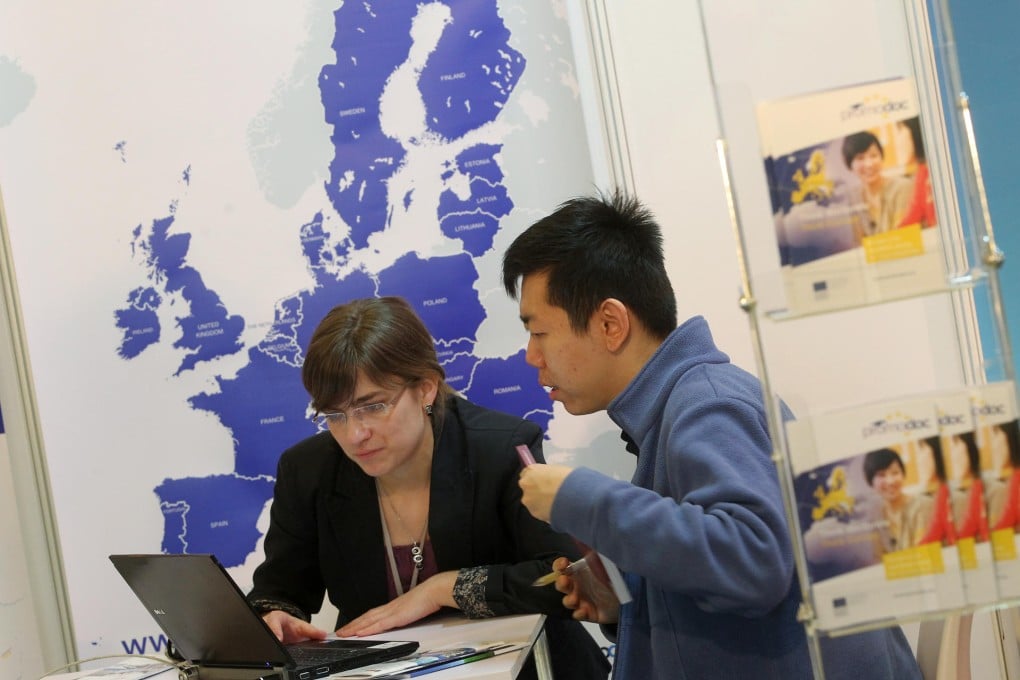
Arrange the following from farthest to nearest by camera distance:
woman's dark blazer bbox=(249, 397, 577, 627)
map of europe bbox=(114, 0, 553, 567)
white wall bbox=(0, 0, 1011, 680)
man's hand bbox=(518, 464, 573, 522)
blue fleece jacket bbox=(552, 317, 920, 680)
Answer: map of europe bbox=(114, 0, 553, 567) < white wall bbox=(0, 0, 1011, 680) < woman's dark blazer bbox=(249, 397, 577, 627) < man's hand bbox=(518, 464, 573, 522) < blue fleece jacket bbox=(552, 317, 920, 680)

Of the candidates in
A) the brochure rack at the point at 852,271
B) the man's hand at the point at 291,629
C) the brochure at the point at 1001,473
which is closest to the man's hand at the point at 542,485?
the brochure rack at the point at 852,271

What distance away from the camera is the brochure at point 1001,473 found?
1082mm

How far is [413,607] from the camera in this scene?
227cm

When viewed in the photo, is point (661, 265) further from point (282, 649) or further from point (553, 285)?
point (282, 649)

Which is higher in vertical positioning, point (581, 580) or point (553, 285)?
point (553, 285)

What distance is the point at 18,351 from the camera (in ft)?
10.1

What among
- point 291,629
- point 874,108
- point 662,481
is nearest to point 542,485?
point 662,481

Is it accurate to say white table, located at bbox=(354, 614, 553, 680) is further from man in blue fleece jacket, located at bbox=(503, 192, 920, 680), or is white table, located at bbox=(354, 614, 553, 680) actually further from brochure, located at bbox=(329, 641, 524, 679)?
man in blue fleece jacket, located at bbox=(503, 192, 920, 680)

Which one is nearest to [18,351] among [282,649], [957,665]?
[282,649]

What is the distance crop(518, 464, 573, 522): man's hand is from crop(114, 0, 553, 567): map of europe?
4.33ft

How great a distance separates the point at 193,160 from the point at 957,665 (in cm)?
235

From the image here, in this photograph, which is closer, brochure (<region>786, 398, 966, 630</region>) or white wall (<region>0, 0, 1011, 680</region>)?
brochure (<region>786, 398, 966, 630</region>)

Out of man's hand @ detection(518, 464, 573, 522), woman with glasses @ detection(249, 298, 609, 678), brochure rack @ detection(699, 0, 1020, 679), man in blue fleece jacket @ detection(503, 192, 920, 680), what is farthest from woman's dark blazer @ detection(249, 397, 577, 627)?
brochure rack @ detection(699, 0, 1020, 679)

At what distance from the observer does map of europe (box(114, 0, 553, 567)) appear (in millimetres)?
2910
